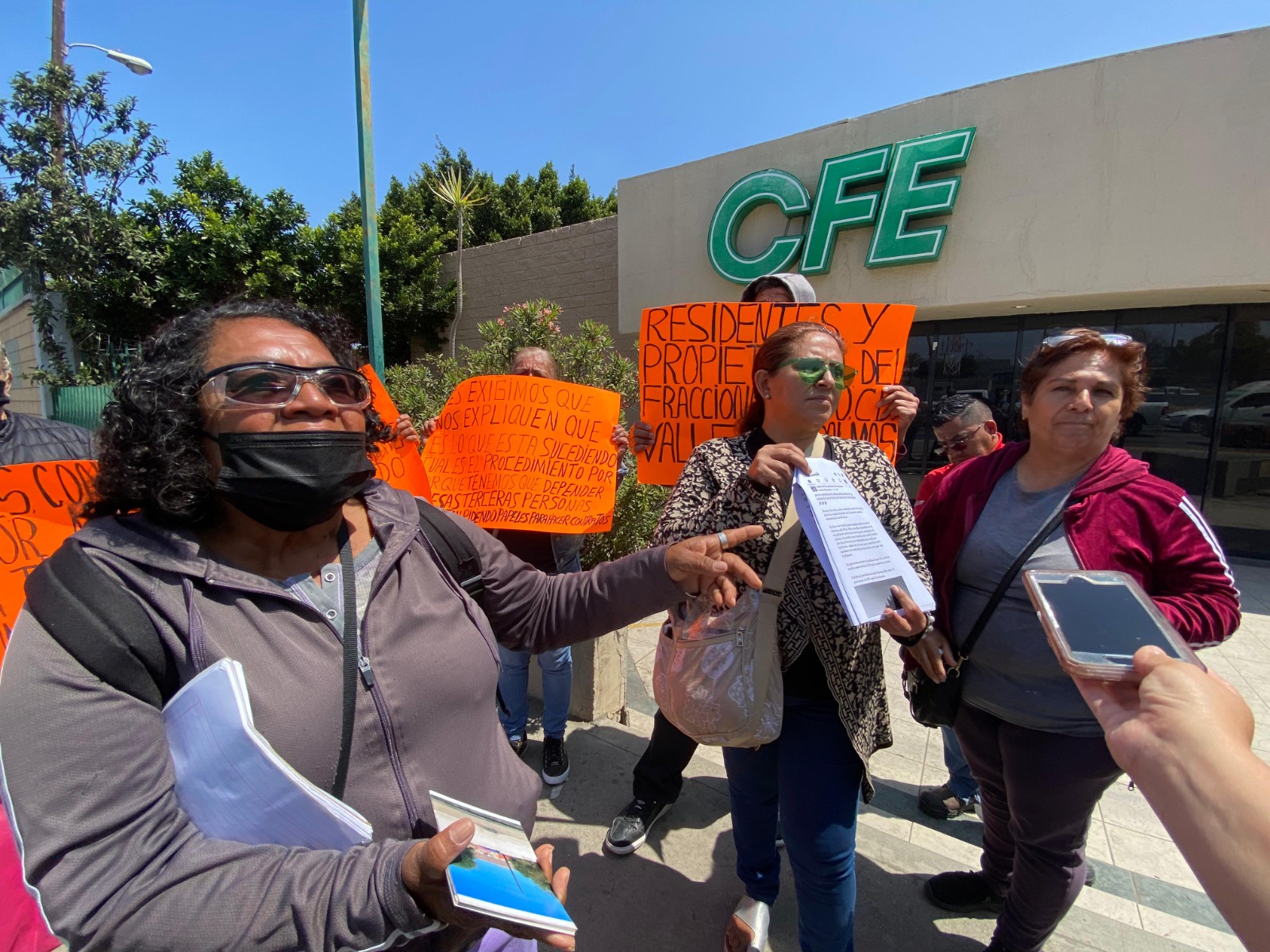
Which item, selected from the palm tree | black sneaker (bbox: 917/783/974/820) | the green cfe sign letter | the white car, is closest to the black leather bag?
black sneaker (bbox: 917/783/974/820)

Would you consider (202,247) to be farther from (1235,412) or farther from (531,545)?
(1235,412)

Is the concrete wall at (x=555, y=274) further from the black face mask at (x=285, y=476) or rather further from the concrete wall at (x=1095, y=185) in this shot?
the black face mask at (x=285, y=476)

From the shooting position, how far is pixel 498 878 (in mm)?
904

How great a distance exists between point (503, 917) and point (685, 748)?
1906 mm

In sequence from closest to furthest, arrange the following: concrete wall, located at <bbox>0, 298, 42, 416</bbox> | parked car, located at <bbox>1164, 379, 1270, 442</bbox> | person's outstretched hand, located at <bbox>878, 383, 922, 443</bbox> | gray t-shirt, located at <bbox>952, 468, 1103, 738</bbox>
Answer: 1. gray t-shirt, located at <bbox>952, 468, 1103, 738</bbox>
2. person's outstretched hand, located at <bbox>878, 383, 922, 443</bbox>
3. parked car, located at <bbox>1164, 379, 1270, 442</bbox>
4. concrete wall, located at <bbox>0, 298, 42, 416</bbox>

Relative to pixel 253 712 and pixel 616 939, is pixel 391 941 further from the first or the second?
pixel 616 939

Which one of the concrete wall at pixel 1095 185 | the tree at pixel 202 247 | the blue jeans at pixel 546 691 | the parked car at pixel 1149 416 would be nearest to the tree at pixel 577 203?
the tree at pixel 202 247

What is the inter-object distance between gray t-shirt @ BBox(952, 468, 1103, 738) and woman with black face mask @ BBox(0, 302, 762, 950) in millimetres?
939

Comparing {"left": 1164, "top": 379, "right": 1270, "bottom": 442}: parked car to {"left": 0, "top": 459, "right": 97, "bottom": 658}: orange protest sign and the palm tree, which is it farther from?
the palm tree

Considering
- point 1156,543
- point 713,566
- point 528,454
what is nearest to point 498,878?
point 713,566

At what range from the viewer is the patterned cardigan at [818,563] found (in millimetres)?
1729

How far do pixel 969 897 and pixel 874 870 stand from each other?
1.10 feet

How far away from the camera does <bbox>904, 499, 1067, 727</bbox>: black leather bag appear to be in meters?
1.75

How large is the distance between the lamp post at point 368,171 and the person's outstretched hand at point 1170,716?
5.87m
